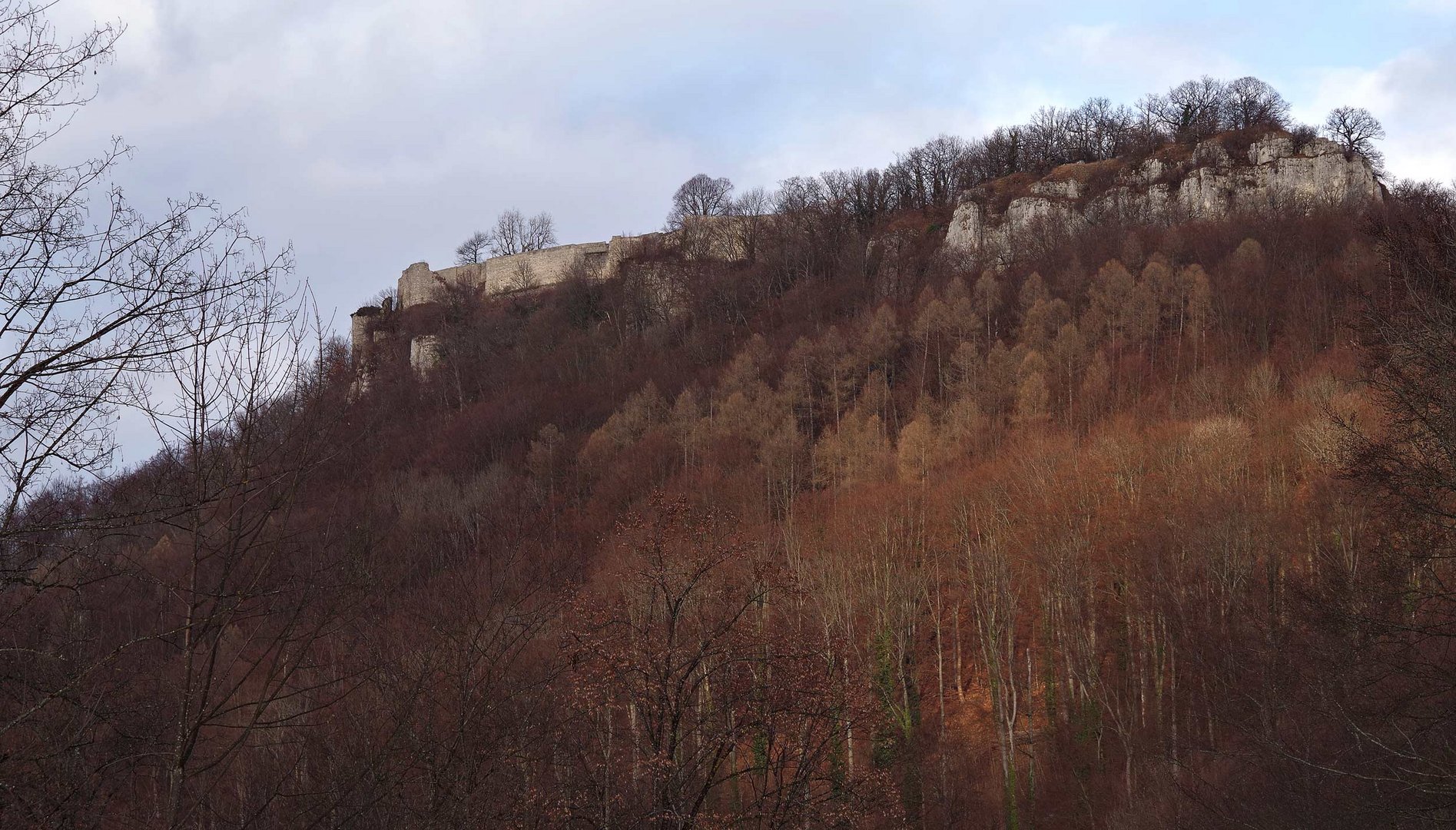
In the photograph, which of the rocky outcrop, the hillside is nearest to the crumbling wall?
the hillside

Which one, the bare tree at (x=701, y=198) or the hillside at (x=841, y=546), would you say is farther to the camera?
the bare tree at (x=701, y=198)

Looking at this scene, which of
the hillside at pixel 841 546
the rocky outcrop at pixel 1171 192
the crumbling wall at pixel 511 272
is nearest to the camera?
the hillside at pixel 841 546

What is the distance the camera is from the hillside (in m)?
9.00

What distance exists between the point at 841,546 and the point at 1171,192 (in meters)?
46.6

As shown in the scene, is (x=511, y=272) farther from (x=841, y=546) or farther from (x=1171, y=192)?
(x=841, y=546)

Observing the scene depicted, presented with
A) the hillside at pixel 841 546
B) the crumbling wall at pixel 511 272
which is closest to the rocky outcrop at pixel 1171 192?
the hillside at pixel 841 546

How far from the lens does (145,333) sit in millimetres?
6652

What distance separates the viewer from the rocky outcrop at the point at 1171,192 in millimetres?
67188

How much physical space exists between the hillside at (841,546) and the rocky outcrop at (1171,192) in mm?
309

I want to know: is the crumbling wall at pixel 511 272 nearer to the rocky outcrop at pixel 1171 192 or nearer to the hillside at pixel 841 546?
the hillside at pixel 841 546

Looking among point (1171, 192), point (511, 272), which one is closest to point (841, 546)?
point (1171, 192)

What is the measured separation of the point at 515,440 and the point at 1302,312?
4394cm

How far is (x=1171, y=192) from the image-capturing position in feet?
234

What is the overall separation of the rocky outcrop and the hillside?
31 cm
